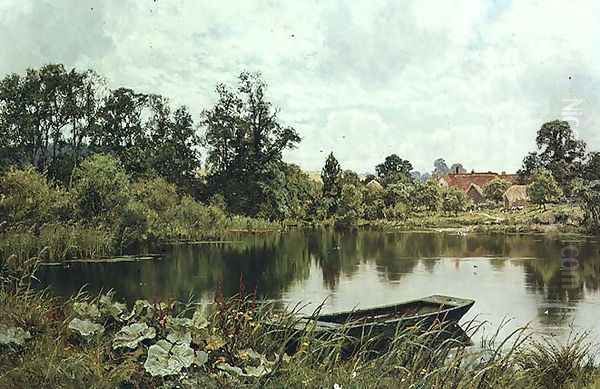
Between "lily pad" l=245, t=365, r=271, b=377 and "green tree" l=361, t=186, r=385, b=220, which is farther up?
"green tree" l=361, t=186, r=385, b=220

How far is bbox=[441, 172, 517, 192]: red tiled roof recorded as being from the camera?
17.8 ft

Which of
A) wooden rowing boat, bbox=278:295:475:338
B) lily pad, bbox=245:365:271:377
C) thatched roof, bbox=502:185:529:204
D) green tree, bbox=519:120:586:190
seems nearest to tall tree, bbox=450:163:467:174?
green tree, bbox=519:120:586:190

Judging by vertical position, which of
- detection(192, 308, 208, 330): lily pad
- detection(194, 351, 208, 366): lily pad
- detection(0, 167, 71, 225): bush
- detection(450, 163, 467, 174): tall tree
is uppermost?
detection(450, 163, 467, 174): tall tree

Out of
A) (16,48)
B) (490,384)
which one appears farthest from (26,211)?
(490,384)

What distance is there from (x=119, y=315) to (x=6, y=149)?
2.17 meters

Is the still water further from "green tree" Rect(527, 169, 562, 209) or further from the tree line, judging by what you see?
"green tree" Rect(527, 169, 562, 209)

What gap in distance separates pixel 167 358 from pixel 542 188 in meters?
4.69

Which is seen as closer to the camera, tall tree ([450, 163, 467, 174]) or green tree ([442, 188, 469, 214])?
tall tree ([450, 163, 467, 174])

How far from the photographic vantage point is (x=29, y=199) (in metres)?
4.02

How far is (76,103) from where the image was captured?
13.8ft

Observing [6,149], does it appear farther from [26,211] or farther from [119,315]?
[119,315]

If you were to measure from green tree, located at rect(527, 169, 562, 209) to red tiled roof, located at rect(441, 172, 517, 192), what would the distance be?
23 centimetres

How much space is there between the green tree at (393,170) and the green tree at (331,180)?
1.08ft

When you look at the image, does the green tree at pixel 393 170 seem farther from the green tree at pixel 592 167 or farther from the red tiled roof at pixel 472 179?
the green tree at pixel 592 167
